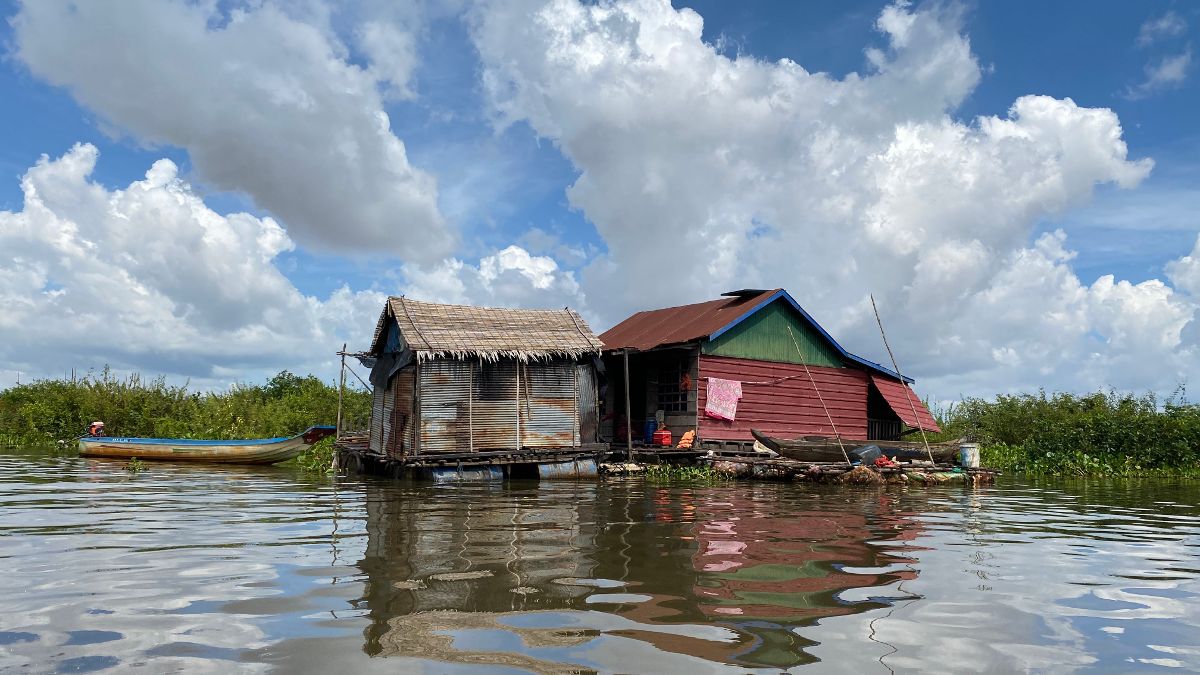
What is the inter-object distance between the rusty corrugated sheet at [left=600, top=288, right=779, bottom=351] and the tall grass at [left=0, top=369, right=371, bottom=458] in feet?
37.6

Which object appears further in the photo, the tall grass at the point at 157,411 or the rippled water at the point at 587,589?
the tall grass at the point at 157,411

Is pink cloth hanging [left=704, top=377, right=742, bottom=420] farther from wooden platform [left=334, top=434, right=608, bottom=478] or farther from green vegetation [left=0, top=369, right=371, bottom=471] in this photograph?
green vegetation [left=0, top=369, right=371, bottom=471]

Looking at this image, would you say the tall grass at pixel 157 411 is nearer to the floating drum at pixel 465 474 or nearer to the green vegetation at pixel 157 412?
the green vegetation at pixel 157 412

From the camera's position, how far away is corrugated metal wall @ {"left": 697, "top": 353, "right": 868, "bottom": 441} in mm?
21641

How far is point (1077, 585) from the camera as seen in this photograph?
612 centimetres

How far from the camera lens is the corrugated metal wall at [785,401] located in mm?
21641

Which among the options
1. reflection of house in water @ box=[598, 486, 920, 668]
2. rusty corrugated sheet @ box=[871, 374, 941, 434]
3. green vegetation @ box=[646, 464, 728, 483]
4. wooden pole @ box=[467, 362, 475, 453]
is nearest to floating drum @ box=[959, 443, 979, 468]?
green vegetation @ box=[646, 464, 728, 483]

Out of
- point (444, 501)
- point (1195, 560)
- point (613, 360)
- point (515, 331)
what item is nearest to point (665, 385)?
point (613, 360)

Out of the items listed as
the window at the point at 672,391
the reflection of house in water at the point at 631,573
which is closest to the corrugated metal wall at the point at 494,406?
the window at the point at 672,391

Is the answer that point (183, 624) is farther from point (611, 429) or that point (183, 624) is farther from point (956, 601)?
point (611, 429)

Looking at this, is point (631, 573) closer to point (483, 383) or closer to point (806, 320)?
point (483, 383)

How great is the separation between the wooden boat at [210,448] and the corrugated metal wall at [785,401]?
416 inches

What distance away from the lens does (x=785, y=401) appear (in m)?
23.1

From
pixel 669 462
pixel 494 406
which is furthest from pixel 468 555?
pixel 669 462
